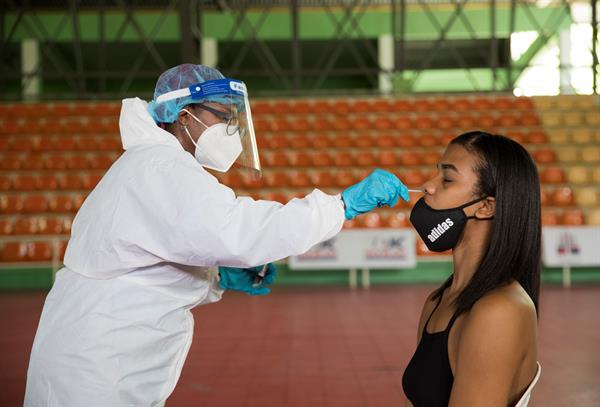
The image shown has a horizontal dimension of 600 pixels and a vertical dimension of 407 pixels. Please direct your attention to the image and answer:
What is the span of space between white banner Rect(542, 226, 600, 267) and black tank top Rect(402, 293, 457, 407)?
7869mm

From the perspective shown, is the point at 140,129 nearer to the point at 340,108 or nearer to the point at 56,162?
the point at 56,162

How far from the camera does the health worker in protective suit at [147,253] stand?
1.67 m

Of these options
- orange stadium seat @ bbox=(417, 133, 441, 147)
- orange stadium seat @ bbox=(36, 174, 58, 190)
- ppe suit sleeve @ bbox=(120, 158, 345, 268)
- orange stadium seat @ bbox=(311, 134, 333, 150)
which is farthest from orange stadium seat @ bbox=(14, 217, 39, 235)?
ppe suit sleeve @ bbox=(120, 158, 345, 268)

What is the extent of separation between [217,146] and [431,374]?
94 cm

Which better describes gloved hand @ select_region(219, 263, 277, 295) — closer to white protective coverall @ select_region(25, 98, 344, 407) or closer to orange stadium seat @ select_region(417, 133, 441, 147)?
white protective coverall @ select_region(25, 98, 344, 407)

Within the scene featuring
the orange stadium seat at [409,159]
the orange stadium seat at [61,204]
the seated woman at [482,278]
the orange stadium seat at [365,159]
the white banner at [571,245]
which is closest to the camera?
the seated woman at [482,278]

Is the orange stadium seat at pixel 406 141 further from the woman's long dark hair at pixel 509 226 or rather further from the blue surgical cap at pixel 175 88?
the woman's long dark hair at pixel 509 226

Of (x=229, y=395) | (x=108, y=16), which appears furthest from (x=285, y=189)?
(x=108, y=16)

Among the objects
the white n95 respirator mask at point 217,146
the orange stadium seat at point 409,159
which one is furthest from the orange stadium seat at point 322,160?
the white n95 respirator mask at point 217,146

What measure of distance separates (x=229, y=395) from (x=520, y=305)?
308 cm

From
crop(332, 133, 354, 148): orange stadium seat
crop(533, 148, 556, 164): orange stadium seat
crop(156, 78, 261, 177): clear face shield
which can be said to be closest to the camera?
crop(156, 78, 261, 177): clear face shield

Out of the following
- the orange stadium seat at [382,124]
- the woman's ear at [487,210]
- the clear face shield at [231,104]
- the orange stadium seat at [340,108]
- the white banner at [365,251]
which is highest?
the orange stadium seat at [340,108]

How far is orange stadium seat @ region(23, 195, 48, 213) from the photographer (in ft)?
33.8

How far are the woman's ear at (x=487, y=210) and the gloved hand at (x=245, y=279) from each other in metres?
0.93
